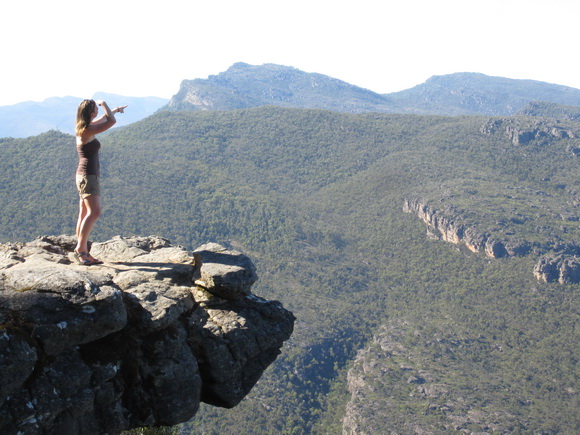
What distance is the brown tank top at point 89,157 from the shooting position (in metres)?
11.0

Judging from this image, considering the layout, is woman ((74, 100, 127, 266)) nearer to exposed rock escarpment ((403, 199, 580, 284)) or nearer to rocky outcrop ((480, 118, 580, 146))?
exposed rock escarpment ((403, 199, 580, 284))

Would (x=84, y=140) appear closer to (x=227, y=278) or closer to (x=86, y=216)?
(x=86, y=216)

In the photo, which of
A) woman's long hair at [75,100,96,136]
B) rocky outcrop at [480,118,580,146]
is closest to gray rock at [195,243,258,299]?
woman's long hair at [75,100,96,136]

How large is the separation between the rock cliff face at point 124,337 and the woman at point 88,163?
62cm

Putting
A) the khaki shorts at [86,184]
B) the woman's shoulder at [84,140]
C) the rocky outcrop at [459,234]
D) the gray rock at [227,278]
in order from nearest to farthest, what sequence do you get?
the woman's shoulder at [84,140], the khaki shorts at [86,184], the gray rock at [227,278], the rocky outcrop at [459,234]

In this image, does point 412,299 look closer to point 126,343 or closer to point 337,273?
point 337,273

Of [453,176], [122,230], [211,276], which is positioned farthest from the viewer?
[453,176]

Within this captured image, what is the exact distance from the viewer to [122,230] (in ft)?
335

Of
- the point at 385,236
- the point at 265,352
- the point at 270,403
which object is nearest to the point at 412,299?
the point at 385,236

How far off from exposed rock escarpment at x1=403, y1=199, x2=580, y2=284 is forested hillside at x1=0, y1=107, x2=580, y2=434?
194cm

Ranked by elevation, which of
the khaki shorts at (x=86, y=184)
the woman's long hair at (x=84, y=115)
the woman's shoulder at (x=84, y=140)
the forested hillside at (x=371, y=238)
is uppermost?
the woman's long hair at (x=84, y=115)

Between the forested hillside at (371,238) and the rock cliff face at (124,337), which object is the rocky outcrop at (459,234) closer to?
the forested hillside at (371,238)

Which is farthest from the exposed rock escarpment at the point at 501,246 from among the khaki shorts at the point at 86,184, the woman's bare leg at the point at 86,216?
the khaki shorts at the point at 86,184

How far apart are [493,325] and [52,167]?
9209cm
